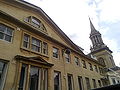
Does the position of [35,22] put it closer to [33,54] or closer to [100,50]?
[33,54]

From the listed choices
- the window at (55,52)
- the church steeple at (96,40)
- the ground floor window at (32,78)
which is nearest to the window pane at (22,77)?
the ground floor window at (32,78)

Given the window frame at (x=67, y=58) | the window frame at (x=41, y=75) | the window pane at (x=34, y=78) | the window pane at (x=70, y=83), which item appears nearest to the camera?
the window frame at (x=41, y=75)

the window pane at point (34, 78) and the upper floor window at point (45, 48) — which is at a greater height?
the upper floor window at point (45, 48)

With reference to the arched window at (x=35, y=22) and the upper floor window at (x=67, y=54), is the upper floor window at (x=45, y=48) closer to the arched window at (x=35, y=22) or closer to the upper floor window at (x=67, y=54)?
the arched window at (x=35, y=22)

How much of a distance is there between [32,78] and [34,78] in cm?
25

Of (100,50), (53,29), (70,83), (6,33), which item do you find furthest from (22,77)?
(100,50)

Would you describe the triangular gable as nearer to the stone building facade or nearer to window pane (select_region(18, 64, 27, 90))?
the stone building facade

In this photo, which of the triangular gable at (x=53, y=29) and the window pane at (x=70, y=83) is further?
the window pane at (x=70, y=83)

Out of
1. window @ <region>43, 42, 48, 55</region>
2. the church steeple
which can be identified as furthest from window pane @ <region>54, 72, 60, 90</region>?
the church steeple

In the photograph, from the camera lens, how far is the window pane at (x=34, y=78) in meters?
11.0

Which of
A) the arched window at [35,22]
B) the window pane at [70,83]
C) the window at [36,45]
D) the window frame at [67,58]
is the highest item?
the arched window at [35,22]

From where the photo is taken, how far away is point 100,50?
144 feet

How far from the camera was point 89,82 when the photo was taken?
60.4 ft

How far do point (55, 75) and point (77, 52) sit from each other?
6460 millimetres
